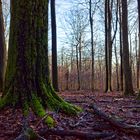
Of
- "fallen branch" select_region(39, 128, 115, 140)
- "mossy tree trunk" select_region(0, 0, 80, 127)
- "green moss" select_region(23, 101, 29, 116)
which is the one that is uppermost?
"mossy tree trunk" select_region(0, 0, 80, 127)

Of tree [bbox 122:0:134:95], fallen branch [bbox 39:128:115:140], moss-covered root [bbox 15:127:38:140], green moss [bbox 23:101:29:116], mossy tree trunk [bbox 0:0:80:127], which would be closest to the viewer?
moss-covered root [bbox 15:127:38:140]

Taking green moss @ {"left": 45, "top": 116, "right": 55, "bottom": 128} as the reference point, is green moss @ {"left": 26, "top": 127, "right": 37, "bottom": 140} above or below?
below

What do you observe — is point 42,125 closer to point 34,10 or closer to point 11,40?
point 11,40

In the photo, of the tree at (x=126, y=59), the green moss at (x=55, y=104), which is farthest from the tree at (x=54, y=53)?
the green moss at (x=55, y=104)

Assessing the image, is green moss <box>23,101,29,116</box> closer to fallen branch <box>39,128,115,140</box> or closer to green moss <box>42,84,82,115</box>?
green moss <box>42,84,82,115</box>

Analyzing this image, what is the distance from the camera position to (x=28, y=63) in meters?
6.82

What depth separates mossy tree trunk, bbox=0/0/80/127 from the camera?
22.3ft

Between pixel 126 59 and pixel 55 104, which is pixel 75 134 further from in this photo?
pixel 126 59

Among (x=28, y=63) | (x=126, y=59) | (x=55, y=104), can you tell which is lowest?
(x=55, y=104)

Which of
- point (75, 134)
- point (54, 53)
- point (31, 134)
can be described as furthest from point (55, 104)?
point (54, 53)

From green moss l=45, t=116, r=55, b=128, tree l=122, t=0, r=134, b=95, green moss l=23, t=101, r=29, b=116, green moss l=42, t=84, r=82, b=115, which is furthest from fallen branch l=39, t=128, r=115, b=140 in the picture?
tree l=122, t=0, r=134, b=95

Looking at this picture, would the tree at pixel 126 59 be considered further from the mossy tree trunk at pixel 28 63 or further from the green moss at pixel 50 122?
the green moss at pixel 50 122

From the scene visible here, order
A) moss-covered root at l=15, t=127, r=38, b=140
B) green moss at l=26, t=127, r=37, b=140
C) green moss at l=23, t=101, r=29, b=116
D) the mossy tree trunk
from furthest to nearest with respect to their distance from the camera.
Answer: the mossy tree trunk
green moss at l=23, t=101, r=29, b=116
green moss at l=26, t=127, r=37, b=140
moss-covered root at l=15, t=127, r=38, b=140

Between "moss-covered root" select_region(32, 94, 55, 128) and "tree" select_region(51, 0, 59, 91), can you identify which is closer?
"moss-covered root" select_region(32, 94, 55, 128)
